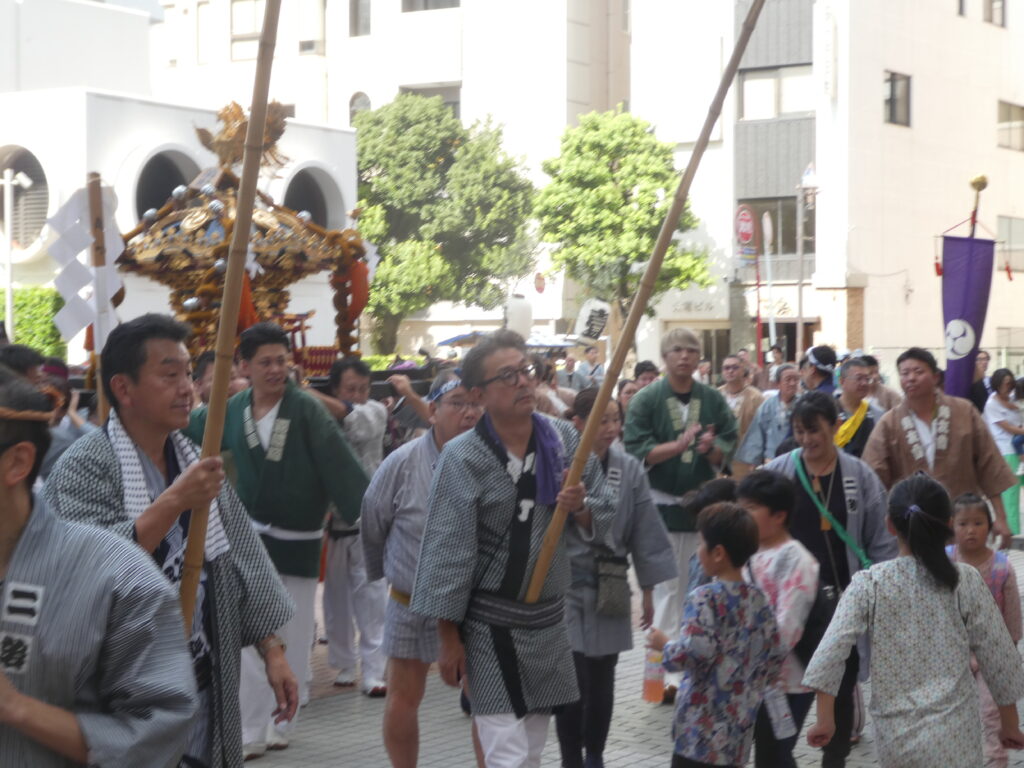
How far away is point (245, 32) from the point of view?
50.9 m

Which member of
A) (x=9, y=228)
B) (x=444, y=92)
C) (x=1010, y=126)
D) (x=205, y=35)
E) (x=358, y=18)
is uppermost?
(x=358, y=18)

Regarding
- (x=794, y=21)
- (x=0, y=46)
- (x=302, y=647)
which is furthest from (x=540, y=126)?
(x=302, y=647)

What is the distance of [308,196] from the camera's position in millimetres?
30453

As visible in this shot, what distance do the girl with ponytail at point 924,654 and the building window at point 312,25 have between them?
4726cm

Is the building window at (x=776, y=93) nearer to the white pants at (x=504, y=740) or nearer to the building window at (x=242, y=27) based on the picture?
the building window at (x=242, y=27)

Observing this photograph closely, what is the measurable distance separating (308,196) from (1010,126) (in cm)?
2277

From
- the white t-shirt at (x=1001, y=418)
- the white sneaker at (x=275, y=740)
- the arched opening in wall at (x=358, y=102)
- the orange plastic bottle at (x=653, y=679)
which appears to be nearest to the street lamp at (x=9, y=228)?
the white t-shirt at (x=1001, y=418)

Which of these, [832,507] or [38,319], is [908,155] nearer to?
[38,319]

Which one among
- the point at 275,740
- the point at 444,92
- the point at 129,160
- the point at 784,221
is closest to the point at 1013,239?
the point at 784,221

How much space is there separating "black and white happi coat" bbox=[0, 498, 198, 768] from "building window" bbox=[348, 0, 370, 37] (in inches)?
1919

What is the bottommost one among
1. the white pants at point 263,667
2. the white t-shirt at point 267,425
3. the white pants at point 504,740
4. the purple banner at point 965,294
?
the white pants at point 263,667

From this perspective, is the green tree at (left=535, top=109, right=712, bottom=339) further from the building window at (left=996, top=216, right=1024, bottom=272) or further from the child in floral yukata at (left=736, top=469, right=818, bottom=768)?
the child in floral yukata at (left=736, top=469, right=818, bottom=768)

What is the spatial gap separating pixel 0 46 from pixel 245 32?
1584 cm

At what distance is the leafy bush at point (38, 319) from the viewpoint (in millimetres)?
26969
